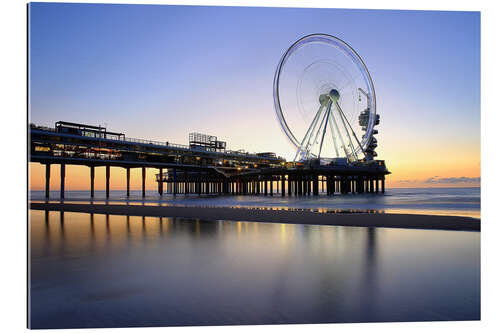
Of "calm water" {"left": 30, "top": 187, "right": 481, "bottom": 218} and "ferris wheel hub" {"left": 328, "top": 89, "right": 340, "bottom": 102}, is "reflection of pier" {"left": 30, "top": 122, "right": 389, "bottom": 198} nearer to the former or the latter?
"calm water" {"left": 30, "top": 187, "right": 481, "bottom": 218}

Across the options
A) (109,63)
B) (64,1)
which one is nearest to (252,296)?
(64,1)

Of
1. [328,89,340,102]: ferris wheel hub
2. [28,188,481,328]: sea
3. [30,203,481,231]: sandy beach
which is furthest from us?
[328,89,340,102]: ferris wheel hub

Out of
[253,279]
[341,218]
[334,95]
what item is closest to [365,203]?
[334,95]

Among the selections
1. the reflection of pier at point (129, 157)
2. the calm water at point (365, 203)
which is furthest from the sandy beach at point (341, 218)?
the reflection of pier at point (129, 157)

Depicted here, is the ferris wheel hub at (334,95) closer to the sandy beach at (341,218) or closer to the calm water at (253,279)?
the sandy beach at (341,218)

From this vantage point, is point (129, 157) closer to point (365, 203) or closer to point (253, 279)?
point (365, 203)

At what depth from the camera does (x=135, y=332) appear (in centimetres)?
390

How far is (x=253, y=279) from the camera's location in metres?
5.62

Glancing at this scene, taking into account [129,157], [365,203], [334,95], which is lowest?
[365,203]

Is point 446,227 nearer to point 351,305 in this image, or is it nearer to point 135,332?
point 351,305

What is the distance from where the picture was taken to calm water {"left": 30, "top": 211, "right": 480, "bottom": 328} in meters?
4.23

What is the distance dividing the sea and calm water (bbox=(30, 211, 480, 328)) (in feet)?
0.06

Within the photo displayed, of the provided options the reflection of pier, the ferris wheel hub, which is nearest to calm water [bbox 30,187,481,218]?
the reflection of pier

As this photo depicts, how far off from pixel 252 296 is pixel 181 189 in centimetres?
11739
